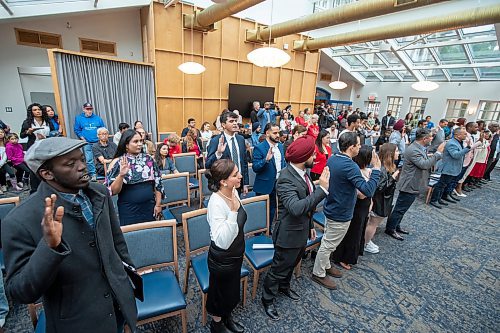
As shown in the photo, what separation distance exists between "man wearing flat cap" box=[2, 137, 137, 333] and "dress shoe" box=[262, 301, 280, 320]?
47.7 inches

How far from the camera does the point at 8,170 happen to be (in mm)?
4352

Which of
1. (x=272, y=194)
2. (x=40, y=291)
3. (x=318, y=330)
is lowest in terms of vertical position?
(x=318, y=330)

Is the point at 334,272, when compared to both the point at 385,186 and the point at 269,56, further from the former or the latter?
the point at 269,56

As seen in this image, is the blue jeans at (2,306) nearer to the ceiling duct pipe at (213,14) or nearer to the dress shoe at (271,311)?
the dress shoe at (271,311)

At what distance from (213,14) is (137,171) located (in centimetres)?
502

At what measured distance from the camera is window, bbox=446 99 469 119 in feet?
33.5

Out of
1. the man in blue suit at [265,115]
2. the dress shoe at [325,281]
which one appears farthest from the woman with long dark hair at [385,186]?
the man in blue suit at [265,115]

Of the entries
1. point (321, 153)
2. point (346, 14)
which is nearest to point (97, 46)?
point (346, 14)

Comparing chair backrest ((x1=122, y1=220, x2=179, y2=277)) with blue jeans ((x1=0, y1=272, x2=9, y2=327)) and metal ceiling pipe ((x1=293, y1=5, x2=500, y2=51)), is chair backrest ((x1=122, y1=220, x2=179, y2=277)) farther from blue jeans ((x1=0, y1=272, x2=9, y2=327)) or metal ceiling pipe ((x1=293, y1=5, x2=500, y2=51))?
metal ceiling pipe ((x1=293, y1=5, x2=500, y2=51))

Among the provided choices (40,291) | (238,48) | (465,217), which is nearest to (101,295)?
(40,291)

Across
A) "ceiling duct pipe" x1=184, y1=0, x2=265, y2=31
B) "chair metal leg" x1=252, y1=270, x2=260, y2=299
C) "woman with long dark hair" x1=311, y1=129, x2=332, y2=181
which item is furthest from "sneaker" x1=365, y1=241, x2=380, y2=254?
"ceiling duct pipe" x1=184, y1=0, x2=265, y2=31

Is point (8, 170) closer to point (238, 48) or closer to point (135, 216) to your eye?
point (135, 216)

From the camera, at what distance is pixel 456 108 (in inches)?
413

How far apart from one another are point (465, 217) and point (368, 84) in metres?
10.7
